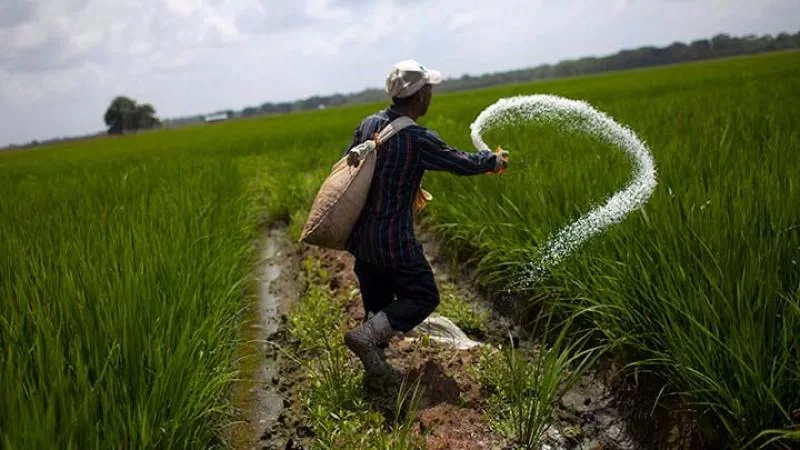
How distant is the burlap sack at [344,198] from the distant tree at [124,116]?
69386 millimetres

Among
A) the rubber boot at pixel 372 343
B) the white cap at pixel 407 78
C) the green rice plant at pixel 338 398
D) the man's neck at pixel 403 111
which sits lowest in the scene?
the green rice plant at pixel 338 398

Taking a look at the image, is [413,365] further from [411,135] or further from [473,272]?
[473,272]

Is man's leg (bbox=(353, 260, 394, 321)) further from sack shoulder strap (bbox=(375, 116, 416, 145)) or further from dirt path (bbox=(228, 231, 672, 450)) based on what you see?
sack shoulder strap (bbox=(375, 116, 416, 145))

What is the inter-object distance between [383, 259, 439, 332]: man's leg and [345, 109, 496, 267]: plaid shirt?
0.04m

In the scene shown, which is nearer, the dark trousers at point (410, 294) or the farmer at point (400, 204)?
the farmer at point (400, 204)

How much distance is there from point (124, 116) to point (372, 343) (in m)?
69.7

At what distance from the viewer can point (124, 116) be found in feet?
212

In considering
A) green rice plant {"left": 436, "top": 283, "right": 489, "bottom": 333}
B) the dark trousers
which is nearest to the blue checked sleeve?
Result: the dark trousers

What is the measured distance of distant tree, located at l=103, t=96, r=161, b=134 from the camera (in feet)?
212

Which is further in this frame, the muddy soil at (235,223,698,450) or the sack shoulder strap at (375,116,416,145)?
the sack shoulder strap at (375,116,416,145)

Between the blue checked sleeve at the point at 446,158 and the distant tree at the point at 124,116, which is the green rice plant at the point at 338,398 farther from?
the distant tree at the point at 124,116

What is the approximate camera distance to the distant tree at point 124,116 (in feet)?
212

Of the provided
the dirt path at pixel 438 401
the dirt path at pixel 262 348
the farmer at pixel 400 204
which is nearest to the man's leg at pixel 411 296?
the farmer at pixel 400 204

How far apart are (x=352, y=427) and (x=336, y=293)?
156 cm
